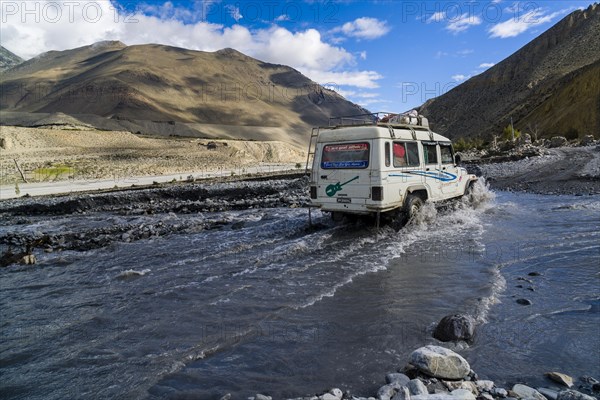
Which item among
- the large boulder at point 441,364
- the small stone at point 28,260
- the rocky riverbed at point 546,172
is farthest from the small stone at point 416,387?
the rocky riverbed at point 546,172

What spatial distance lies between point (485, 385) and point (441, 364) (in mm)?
414

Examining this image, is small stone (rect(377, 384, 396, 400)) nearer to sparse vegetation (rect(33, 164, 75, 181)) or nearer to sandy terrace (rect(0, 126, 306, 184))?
sandy terrace (rect(0, 126, 306, 184))

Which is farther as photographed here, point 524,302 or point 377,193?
point 377,193

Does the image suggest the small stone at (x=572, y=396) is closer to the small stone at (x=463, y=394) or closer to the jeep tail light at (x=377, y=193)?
the small stone at (x=463, y=394)

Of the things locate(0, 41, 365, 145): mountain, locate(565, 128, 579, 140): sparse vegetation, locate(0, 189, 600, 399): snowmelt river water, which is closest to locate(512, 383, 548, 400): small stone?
locate(0, 189, 600, 399): snowmelt river water

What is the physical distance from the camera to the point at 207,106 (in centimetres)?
15675

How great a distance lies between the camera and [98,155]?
47438 millimetres

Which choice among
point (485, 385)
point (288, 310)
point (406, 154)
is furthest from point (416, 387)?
point (406, 154)

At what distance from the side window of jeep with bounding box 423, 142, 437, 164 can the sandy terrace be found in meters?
31.4

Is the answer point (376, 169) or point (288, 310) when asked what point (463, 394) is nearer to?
point (288, 310)

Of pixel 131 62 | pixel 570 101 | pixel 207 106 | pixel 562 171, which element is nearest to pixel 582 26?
pixel 570 101

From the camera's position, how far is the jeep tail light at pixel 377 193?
9.81 m

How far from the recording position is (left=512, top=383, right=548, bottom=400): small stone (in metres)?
3.47

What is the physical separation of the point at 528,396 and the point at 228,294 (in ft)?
14.8
